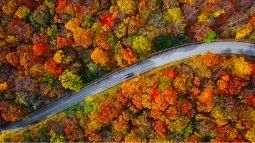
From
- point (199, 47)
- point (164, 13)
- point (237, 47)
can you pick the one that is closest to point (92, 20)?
point (164, 13)

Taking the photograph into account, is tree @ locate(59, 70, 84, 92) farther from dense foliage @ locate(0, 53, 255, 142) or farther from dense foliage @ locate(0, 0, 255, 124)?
dense foliage @ locate(0, 53, 255, 142)

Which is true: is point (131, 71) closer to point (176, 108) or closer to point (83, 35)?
point (83, 35)

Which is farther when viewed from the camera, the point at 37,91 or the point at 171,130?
the point at 37,91

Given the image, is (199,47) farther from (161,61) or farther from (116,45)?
(116,45)

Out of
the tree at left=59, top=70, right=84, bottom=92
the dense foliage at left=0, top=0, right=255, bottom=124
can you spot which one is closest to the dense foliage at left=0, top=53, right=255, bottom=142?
the tree at left=59, top=70, right=84, bottom=92

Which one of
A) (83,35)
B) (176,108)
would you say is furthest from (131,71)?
(176,108)
